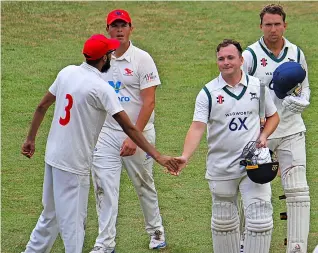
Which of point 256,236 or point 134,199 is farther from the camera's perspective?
point 134,199

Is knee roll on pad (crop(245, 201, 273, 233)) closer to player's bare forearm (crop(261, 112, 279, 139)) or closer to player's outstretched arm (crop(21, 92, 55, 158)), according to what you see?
player's bare forearm (crop(261, 112, 279, 139))

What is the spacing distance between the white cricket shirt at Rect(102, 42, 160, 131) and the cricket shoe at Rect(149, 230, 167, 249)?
110cm

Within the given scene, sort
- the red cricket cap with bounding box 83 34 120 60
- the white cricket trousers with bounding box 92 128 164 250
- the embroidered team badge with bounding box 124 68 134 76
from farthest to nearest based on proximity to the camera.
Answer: the embroidered team badge with bounding box 124 68 134 76
the white cricket trousers with bounding box 92 128 164 250
the red cricket cap with bounding box 83 34 120 60

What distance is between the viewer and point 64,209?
9156 mm

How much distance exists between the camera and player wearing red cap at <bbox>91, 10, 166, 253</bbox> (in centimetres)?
1022

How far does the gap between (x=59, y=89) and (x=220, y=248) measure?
1.94m

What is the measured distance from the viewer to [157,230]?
10.7 m

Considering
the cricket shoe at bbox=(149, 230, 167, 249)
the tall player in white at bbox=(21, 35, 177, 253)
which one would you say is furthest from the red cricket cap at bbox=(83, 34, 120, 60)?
the cricket shoe at bbox=(149, 230, 167, 249)

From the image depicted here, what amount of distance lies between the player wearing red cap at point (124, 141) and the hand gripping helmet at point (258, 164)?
138 centimetres

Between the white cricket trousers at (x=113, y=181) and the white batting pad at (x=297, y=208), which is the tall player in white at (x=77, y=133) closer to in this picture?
the white cricket trousers at (x=113, y=181)

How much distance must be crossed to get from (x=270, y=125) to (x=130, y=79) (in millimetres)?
1627

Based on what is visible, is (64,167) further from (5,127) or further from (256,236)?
(5,127)

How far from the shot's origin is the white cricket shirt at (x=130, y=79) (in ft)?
34.2

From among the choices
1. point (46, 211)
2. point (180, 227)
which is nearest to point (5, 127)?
point (180, 227)
